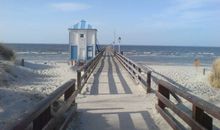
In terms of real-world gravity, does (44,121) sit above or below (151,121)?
above

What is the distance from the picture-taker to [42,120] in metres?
6.59

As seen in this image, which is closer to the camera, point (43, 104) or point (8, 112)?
point (43, 104)

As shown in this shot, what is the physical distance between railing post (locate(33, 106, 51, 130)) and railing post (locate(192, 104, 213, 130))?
7.45ft

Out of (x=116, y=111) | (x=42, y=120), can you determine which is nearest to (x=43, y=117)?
(x=42, y=120)

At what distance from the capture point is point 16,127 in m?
4.72

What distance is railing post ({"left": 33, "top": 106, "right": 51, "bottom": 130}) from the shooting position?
622 cm

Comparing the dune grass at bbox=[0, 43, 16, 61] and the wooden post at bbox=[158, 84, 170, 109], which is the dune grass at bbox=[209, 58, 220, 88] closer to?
Answer: the wooden post at bbox=[158, 84, 170, 109]

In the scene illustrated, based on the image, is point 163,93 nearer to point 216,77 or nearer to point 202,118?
point 202,118

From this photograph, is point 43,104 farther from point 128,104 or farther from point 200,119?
point 128,104

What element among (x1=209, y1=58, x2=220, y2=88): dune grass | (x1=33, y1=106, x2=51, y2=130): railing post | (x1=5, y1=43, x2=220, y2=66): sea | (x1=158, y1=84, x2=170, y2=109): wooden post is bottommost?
(x1=5, y1=43, x2=220, y2=66): sea

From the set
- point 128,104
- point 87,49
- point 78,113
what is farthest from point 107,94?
point 87,49

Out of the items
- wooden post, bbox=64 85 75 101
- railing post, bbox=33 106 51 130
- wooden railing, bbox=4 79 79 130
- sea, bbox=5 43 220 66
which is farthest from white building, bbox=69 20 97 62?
railing post, bbox=33 106 51 130

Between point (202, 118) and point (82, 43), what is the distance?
3214 cm

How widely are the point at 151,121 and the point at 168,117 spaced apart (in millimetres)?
677
